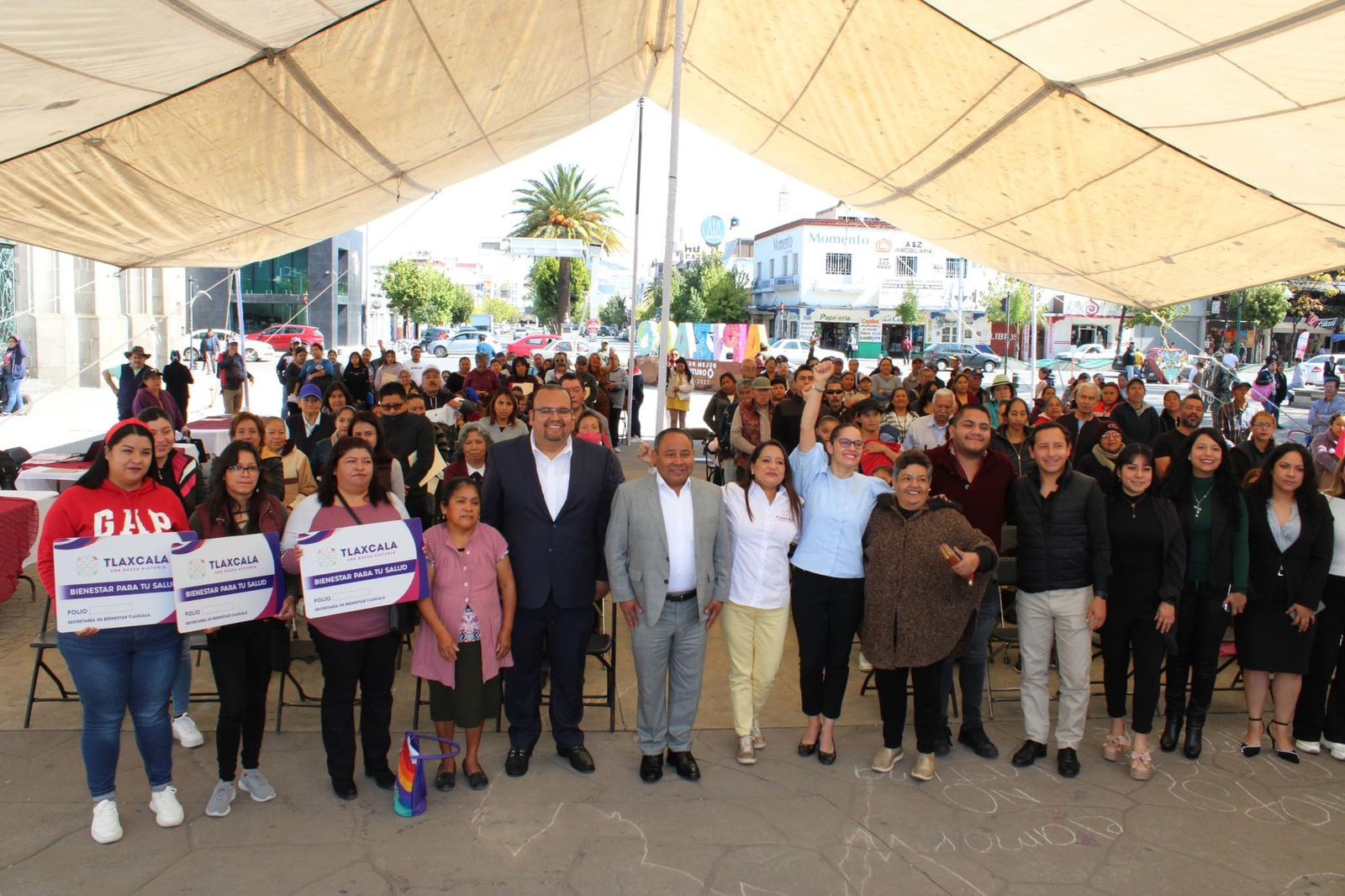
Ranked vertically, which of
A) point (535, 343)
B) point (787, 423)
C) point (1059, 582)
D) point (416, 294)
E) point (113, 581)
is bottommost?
point (1059, 582)

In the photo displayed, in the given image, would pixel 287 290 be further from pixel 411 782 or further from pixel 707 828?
pixel 707 828

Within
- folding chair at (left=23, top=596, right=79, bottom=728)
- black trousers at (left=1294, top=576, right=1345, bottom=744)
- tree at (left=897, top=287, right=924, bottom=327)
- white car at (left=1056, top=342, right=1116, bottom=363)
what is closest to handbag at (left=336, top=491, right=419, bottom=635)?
folding chair at (left=23, top=596, right=79, bottom=728)

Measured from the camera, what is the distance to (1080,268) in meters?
8.75

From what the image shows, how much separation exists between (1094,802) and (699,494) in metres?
2.25

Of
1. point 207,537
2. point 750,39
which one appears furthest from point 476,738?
point 750,39

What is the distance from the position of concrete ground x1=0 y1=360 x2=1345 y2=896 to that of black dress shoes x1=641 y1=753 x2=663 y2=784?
51 mm

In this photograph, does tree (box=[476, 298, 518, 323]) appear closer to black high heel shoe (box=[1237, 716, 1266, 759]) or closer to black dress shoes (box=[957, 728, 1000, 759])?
black dress shoes (box=[957, 728, 1000, 759])

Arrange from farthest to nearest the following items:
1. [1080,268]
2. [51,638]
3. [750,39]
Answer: [1080,268] → [750,39] → [51,638]

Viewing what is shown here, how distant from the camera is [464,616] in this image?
162 inches

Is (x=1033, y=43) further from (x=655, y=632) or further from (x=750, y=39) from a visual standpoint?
(x=655, y=632)

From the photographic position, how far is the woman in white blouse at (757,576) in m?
4.39

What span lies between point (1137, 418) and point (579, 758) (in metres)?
7.33

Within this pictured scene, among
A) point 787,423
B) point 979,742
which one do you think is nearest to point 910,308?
point 787,423

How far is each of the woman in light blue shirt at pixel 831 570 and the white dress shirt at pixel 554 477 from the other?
45.4 inches
